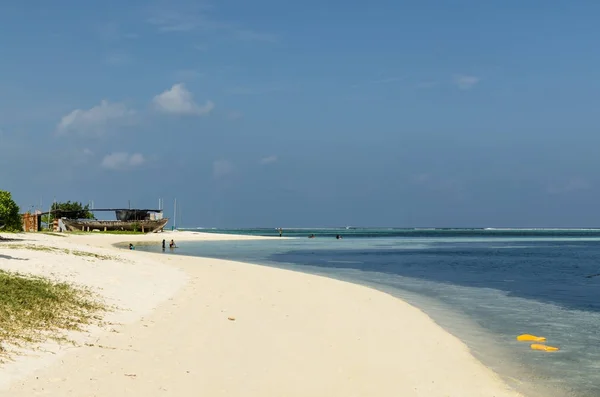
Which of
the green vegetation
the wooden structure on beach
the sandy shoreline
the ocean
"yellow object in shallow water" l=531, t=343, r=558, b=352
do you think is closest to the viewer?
the sandy shoreline

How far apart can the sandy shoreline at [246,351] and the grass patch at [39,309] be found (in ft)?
2.15

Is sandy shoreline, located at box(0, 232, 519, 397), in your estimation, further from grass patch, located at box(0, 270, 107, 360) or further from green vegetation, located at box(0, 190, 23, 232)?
green vegetation, located at box(0, 190, 23, 232)

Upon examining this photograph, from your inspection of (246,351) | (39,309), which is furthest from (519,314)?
(39,309)

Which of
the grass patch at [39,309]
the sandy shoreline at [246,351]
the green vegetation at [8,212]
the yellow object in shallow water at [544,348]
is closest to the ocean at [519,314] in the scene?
the yellow object in shallow water at [544,348]

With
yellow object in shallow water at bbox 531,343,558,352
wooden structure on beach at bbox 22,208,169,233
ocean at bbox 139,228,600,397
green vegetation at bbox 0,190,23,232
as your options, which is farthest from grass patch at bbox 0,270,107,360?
wooden structure on beach at bbox 22,208,169,233

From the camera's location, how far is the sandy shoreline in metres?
10.6

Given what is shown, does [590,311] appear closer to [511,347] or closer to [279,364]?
[511,347]

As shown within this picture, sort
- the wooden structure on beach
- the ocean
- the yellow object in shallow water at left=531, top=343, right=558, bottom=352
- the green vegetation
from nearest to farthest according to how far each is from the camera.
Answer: the ocean, the yellow object in shallow water at left=531, top=343, right=558, bottom=352, the green vegetation, the wooden structure on beach

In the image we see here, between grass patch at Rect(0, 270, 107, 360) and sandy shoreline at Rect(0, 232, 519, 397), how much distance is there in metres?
0.66

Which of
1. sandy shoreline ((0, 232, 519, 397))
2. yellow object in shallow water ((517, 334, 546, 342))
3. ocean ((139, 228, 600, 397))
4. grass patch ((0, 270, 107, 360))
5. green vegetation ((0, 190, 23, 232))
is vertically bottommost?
ocean ((139, 228, 600, 397))

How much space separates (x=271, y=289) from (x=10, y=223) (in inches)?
1409

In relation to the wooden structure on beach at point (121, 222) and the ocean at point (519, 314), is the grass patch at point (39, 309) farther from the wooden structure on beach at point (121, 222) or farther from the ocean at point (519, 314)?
the wooden structure on beach at point (121, 222)

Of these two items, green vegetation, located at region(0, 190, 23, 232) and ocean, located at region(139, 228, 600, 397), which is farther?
green vegetation, located at region(0, 190, 23, 232)

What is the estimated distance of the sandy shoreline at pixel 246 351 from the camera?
10.6 metres
